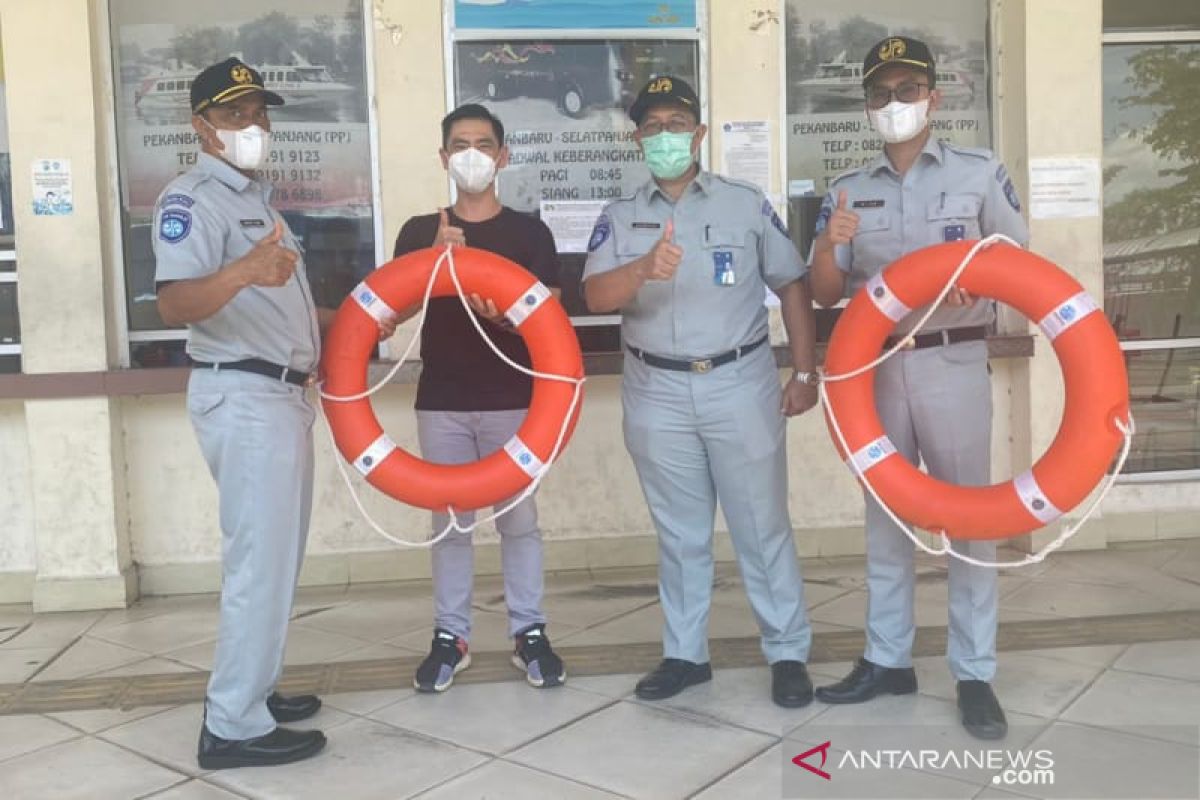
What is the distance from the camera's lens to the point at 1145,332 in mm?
4473

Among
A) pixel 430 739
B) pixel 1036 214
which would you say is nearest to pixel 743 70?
pixel 1036 214

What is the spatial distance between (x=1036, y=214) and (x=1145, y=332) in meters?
0.88

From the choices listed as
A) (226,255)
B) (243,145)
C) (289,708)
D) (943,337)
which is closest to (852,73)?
(943,337)

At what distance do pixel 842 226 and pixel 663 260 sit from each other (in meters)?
0.42

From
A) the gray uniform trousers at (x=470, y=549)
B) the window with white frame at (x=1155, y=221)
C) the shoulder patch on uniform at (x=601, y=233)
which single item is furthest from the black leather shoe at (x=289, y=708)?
the window with white frame at (x=1155, y=221)

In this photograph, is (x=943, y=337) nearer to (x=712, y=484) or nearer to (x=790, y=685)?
(x=712, y=484)

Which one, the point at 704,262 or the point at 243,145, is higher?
the point at 243,145

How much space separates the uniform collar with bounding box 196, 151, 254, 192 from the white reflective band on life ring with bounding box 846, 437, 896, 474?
1543 mm

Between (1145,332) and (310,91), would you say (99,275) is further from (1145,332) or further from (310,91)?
(1145,332)

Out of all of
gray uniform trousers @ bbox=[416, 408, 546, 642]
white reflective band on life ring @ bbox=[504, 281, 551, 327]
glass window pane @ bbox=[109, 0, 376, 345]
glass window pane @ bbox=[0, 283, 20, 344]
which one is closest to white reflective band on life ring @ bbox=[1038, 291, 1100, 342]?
white reflective band on life ring @ bbox=[504, 281, 551, 327]

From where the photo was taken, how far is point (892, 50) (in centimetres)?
250

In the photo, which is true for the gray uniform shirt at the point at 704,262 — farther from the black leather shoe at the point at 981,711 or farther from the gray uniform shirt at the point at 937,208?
the black leather shoe at the point at 981,711

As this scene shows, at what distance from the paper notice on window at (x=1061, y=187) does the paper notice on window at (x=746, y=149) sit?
3.31 feet

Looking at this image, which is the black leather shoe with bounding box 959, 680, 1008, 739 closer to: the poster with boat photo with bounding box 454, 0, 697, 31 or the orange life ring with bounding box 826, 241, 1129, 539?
the orange life ring with bounding box 826, 241, 1129, 539
